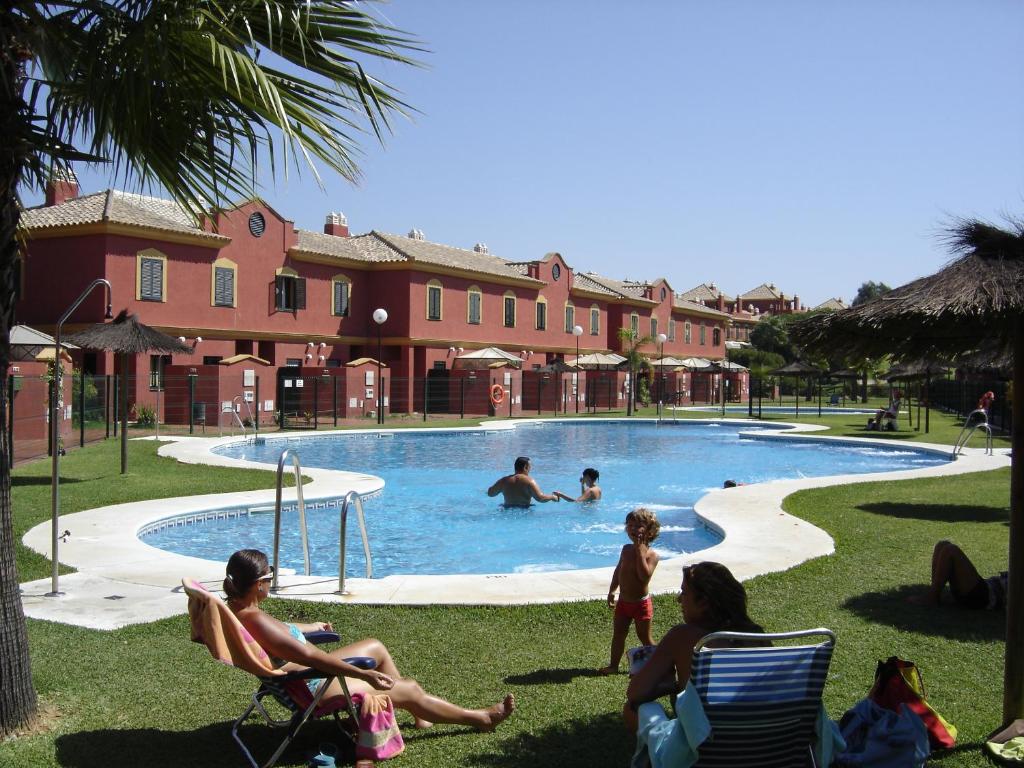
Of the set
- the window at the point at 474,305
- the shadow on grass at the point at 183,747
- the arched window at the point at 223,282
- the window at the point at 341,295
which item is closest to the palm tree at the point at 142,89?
the shadow on grass at the point at 183,747

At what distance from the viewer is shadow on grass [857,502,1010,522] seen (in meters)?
10.7

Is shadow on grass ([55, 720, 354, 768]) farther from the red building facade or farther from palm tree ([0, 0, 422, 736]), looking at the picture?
the red building facade

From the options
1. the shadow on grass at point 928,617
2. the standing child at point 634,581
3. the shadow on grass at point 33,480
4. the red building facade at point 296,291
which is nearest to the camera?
the standing child at point 634,581

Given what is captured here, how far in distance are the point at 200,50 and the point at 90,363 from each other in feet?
81.8

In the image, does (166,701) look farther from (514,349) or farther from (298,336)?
(514,349)

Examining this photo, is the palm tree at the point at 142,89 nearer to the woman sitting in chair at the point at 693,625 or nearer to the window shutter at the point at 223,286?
the woman sitting in chair at the point at 693,625

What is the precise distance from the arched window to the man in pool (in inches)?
702

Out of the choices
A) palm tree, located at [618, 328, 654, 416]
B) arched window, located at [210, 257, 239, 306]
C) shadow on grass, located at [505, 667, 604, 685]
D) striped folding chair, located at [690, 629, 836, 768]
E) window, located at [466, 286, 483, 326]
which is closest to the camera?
striped folding chair, located at [690, 629, 836, 768]

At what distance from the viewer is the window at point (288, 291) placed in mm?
30859

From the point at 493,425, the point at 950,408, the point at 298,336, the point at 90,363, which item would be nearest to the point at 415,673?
the point at 493,425

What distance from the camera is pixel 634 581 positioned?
17.1 feet

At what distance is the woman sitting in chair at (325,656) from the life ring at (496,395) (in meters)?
30.1

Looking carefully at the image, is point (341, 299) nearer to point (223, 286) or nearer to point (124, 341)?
point (223, 286)

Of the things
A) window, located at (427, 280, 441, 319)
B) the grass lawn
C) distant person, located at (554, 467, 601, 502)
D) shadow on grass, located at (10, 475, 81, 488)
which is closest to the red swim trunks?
the grass lawn
